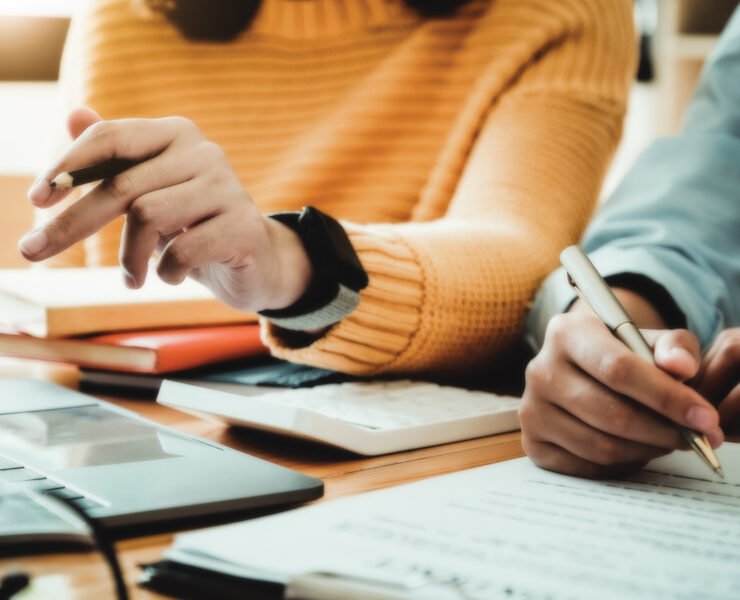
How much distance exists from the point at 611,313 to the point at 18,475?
0.89 feet

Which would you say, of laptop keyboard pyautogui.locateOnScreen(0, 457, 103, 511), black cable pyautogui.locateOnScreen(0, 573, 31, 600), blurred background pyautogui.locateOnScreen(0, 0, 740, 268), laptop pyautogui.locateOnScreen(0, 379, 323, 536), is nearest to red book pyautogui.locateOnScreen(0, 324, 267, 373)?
laptop pyautogui.locateOnScreen(0, 379, 323, 536)

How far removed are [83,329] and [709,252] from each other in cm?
51

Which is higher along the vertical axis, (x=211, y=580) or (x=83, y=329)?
(x=211, y=580)

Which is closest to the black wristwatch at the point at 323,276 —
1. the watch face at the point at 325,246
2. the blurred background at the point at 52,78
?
the watch face at the point at 325,246

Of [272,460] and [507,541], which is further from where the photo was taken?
[272,460]

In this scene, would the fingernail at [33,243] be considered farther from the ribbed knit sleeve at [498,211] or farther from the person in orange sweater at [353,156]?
the ribbed knit sleeve at [498,211]

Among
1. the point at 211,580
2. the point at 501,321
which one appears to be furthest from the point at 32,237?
the point at 501,321

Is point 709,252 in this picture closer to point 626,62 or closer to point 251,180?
point 626,62

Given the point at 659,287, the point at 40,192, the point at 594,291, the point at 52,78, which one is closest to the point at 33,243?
the point at 40,192

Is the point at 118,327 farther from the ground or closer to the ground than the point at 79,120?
closer to the ground

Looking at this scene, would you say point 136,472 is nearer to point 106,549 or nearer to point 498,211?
point 106,549

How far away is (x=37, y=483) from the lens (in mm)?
304

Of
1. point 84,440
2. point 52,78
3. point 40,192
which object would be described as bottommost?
point 52,78

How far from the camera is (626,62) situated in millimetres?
834
